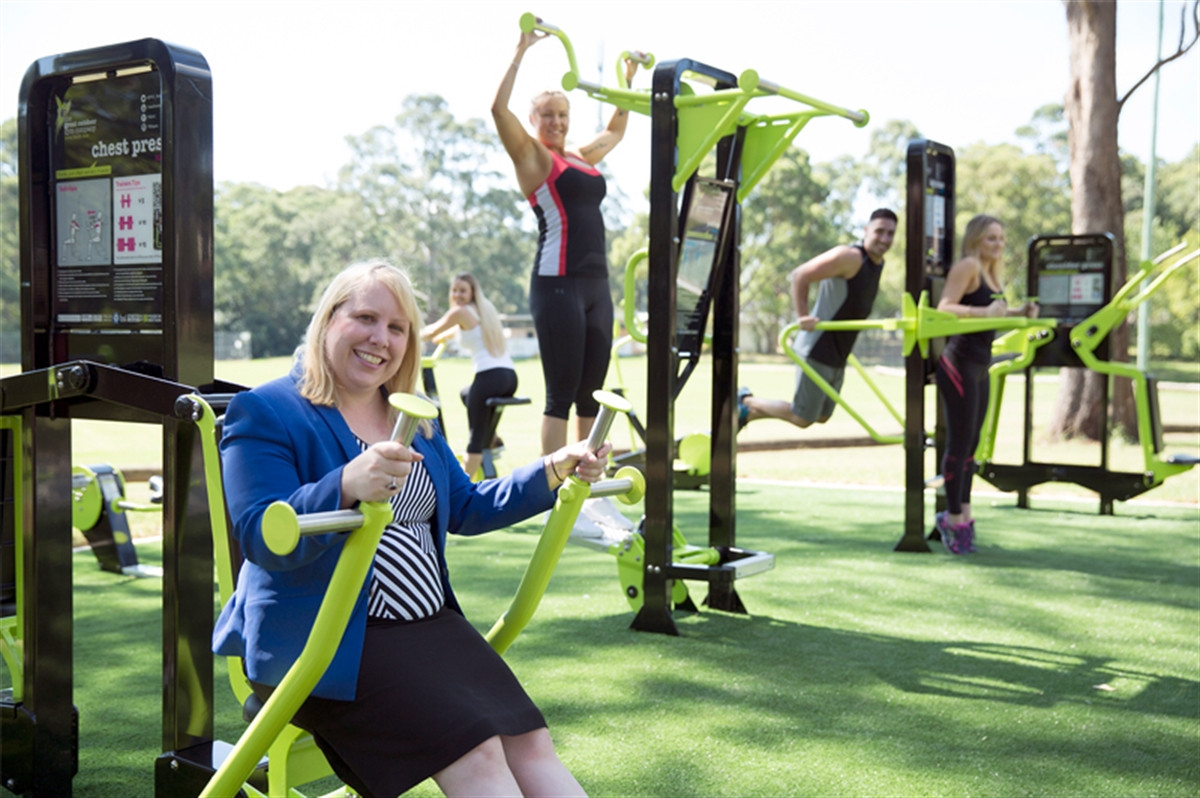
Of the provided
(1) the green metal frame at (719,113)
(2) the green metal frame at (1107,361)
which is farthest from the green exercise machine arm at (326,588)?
(2) the green metal frame at (1107,361)

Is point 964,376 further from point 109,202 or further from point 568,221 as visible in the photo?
point 109,202

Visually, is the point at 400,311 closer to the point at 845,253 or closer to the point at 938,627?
the point at 938,627

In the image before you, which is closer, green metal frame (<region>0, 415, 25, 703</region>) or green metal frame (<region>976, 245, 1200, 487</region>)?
green metal frame (<region>0, 415, 25, 703</region>)

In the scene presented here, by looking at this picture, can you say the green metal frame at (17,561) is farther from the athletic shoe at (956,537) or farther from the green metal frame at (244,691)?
the athletic shoe at (956,537)

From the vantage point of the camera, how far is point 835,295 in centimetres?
532

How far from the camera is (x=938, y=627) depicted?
3.69m

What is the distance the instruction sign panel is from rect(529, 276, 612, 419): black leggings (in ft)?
6.29

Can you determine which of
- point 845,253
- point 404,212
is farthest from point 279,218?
point 845,253

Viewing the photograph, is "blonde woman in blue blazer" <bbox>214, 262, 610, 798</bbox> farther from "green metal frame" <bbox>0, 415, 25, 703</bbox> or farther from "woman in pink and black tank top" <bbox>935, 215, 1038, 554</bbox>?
"woman in pink and black tank top" <bbox>935, 215, 1038, 554</bbox>

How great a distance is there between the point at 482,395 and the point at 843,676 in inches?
128

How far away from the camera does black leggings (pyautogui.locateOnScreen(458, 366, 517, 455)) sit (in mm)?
5855

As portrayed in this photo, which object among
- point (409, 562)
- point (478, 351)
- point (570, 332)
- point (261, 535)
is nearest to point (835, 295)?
point (570, 332)

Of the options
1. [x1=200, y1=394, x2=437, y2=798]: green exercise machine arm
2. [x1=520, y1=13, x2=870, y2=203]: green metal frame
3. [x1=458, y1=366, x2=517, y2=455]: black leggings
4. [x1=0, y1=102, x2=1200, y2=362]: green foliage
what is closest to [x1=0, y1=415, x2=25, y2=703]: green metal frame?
[x1=200, y1=394, x2=437, y2=798]: green exercise machine arm

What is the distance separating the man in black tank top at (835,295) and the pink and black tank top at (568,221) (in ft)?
4.58
